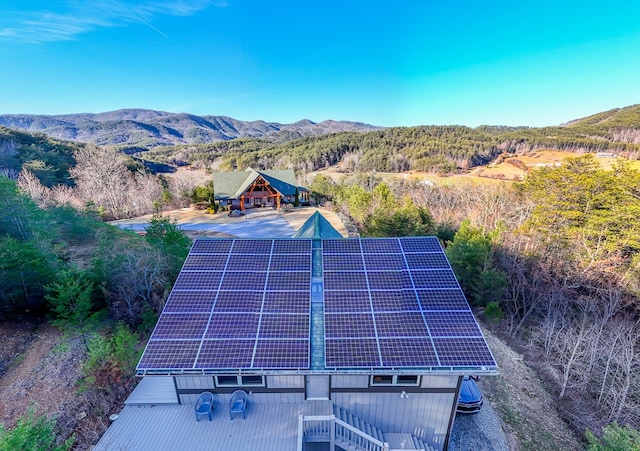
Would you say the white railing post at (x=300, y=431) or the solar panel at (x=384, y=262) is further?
the solar panel at (x=384, y=262)

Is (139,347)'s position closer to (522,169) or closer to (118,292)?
(118,292)

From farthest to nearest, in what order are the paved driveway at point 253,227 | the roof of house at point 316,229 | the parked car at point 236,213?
the parked car at point 236,213 < the paved driveway at point 253,227 < the roof of house at point 316,229

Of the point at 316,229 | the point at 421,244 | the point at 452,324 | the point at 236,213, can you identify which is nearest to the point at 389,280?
the point at 421,244

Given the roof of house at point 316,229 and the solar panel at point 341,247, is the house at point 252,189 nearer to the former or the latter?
the roof of house at point 316,229

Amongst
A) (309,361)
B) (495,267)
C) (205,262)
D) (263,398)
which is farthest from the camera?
(495,267)

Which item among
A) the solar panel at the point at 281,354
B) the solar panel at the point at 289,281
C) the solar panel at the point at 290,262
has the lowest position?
the solar panel at the point at 281,354

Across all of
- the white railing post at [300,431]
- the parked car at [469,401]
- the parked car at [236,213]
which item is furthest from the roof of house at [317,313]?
the parked car at [236,213]

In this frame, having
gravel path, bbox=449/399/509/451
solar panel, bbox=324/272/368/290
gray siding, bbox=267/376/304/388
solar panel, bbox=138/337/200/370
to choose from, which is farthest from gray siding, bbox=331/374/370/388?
gravel path, bbox=449/399/509/451

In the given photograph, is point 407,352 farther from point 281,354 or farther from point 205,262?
point 205,262
